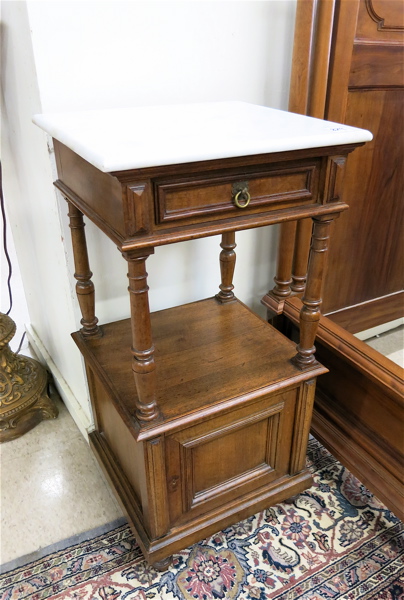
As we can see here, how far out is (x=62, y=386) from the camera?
5.55ft

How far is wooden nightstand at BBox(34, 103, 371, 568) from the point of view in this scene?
0.83m

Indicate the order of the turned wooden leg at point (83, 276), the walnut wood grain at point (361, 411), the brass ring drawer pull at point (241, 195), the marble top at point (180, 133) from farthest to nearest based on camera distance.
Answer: the walnut wood grain at point (361, 411), the turned wooden leg at point (83, 276), the brass ring drawer pull at point (241, 195), the marble top at point (180, 133)

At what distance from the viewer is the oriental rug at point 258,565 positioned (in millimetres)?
1159

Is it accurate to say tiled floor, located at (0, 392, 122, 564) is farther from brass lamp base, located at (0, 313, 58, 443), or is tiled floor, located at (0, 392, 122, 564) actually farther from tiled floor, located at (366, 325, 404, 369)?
tiled floor, located at (366, 325, 404, 369)

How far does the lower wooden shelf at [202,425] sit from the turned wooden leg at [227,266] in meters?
0.08

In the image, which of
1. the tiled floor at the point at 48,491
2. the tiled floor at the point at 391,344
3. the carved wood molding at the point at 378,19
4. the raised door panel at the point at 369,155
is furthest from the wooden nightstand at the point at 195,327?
the tiled floor at the point at 391,344

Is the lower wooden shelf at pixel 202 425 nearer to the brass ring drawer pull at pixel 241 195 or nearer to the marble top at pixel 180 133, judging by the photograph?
the brass ring drawer pull at pixel 241 195

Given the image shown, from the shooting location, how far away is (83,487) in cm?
144

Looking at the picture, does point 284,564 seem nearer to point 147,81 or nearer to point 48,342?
point 48,342

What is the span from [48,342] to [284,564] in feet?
3.54

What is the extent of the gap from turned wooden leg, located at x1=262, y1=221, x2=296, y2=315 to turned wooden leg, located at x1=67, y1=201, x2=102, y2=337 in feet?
1.94

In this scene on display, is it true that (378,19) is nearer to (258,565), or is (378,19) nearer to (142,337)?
(142,337)

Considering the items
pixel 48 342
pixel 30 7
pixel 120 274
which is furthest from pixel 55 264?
pixel 30 7

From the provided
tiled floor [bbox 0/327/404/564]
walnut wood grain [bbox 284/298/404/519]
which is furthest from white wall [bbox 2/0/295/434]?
walnut wood grain [bbox 284/298/404/519]
